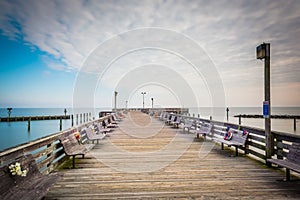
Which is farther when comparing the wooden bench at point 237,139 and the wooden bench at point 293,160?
the wooden bench at point 237,139

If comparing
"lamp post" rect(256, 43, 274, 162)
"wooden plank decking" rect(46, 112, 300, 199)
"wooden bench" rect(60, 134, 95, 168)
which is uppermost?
"lamp post" rect(256, 43, 274, 162)

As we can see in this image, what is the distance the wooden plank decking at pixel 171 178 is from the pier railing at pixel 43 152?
1.22 ft

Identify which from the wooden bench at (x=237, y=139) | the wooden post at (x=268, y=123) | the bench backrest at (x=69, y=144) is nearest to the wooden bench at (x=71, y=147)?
the bench backrest at (x=69, y=144)

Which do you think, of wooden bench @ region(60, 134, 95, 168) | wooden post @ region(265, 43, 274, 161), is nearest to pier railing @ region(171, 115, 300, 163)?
wooden post @ region(265, 43, 274, 161)

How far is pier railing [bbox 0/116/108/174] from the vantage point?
2.97m

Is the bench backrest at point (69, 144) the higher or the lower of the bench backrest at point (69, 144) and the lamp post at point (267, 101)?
the lower

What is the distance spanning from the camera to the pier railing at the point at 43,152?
297 cm

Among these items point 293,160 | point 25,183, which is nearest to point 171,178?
point 293,160

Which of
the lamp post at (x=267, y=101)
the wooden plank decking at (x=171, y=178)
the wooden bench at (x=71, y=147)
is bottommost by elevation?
the wooden plank decking at (x=171, y=178)

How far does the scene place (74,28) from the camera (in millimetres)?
11758

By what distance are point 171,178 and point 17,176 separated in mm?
2543

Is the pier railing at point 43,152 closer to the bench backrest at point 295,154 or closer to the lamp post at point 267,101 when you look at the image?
the bench backrest at point 295,154

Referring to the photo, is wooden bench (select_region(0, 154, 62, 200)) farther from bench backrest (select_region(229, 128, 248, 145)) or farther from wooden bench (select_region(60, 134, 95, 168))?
bench backrest (select_region(229, 128, 248, 145))

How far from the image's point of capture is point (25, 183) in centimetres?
275
